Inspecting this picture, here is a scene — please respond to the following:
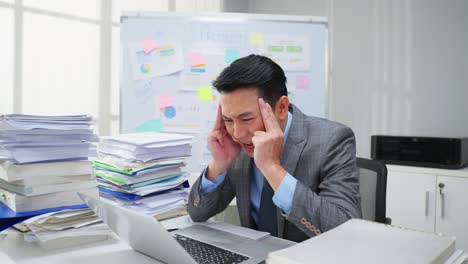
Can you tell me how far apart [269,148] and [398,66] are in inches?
86.4

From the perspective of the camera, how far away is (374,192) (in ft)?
4.95

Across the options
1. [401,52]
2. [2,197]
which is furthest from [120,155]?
[401,52]

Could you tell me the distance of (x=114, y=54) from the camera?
2.69 m

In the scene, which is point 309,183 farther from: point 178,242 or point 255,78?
point 178,242

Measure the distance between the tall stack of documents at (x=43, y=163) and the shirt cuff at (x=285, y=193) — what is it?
527 millimetres

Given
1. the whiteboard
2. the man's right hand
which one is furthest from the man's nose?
the whiteboard

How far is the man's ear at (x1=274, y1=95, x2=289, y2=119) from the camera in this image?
4.15 ft

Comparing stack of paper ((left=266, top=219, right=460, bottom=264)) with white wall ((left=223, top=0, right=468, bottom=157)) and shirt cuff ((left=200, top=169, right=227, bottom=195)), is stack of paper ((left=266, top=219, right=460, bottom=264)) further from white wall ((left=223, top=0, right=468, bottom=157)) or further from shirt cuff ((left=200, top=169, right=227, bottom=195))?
white wall ((left=223, top=0, right=468, bottom=157))

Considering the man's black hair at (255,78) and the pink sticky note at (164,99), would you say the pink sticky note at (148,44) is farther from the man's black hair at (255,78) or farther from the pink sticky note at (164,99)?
the man's black hair at (255,78)

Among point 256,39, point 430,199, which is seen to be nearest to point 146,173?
point 256,39

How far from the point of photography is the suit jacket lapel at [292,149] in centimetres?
124

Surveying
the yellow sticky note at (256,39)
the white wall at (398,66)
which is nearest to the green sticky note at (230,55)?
the yellow sticky note at (256,39)

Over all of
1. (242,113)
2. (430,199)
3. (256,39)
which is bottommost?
(430,199)

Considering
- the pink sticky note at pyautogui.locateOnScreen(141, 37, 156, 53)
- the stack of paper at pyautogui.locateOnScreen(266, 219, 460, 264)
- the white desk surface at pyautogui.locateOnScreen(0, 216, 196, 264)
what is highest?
the pink sticky note at pyautogui.locateOnScreen(141, 37, 156, 53)
